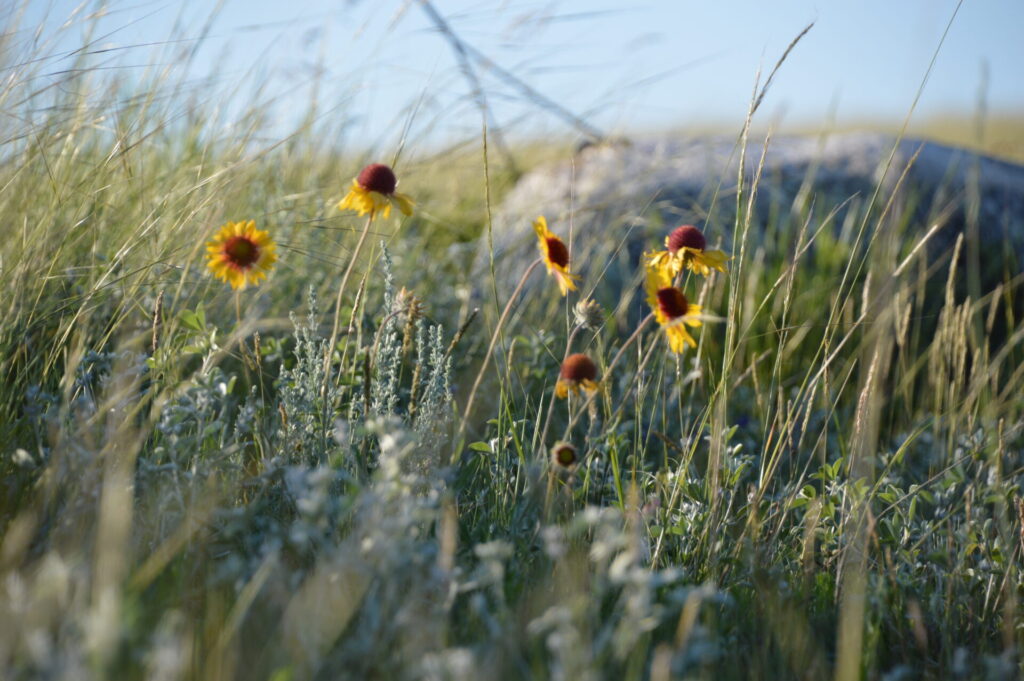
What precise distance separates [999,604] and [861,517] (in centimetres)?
31

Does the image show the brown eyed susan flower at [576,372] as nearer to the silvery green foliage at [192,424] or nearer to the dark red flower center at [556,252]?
the dark red flower center at [556,252]

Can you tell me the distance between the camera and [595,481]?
191 centimetres

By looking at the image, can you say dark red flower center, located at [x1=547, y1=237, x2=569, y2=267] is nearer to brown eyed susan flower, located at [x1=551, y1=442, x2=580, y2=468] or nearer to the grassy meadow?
the grassy meadow

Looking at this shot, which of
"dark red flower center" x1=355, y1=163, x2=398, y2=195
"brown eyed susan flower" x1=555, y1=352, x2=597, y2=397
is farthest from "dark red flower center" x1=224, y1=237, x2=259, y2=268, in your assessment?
"brown eyed susan flower" x1=555, y1=352, x2=597, y2=397

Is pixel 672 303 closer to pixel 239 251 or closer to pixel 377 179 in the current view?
pixel 377 179

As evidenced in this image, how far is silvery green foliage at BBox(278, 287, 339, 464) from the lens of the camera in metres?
1.67

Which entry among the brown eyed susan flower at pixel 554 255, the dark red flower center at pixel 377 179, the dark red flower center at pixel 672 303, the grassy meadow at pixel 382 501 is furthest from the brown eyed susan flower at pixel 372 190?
the dark red flower center at pixel 672 303

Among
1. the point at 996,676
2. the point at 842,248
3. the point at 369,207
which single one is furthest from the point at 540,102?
the point at 996,676

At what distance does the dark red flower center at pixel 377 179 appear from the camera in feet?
5.68

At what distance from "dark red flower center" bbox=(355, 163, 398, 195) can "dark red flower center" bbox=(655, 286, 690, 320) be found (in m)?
0.61

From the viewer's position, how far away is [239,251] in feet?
5.78

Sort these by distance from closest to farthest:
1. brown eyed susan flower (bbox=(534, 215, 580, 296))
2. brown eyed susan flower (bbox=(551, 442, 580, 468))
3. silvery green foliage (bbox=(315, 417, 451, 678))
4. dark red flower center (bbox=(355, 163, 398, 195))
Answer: silvery green foliage (bbox=(315, 417, 451, 678)) < brown eyed susan flower (bbox=(551, 442, 580, 468)) < brown eyed susan flower (bbox=(534, 215, 580, 296)) < dark red flower center (bbox=(355, 163, 398, 195))

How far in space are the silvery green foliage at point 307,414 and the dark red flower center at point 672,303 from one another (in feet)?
2.16

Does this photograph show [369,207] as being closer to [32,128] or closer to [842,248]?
[32,128]
